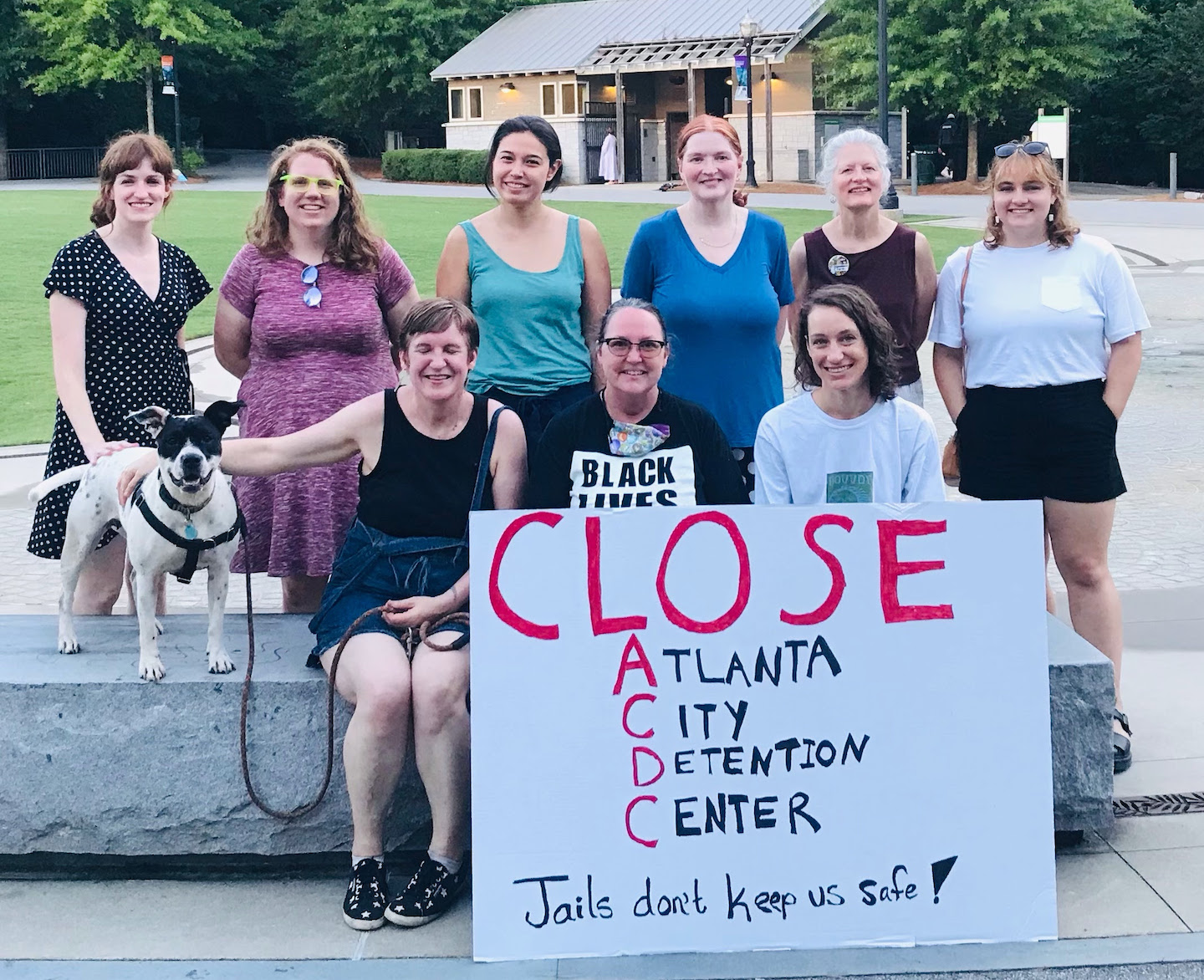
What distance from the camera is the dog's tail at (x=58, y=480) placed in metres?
4.45

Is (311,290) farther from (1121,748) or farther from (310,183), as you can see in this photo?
(1121,748)

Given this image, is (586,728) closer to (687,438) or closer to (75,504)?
(687,438)

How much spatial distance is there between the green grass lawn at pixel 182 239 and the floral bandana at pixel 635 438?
140 cm

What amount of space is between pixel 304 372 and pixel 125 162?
89cm

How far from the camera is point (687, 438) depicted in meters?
4.07

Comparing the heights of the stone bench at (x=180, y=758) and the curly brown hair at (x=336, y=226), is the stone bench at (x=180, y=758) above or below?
below

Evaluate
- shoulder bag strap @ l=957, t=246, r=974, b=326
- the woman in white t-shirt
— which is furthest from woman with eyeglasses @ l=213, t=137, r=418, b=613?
shoulder bag strap @ l=957, t=246, r=974, b=326

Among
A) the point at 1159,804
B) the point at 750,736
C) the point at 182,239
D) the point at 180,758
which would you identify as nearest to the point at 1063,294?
the point at 1159,804

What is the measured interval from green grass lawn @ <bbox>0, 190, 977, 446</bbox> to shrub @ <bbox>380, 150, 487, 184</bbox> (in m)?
7.88

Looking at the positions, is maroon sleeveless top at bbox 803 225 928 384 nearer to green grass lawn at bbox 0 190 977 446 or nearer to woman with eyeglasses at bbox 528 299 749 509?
woman with eyeglasses at bbox 528 299 749 509

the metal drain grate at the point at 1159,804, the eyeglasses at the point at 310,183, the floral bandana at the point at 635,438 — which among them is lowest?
the metal drain grate at the point at 1159,804

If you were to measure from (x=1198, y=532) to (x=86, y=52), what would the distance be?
49090mm

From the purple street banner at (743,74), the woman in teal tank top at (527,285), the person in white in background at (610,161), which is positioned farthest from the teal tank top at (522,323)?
the person in white in background at (610,161)

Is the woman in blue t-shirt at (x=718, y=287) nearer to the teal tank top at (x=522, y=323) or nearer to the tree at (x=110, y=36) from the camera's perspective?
the teal tank top at (x=522, y=323)
